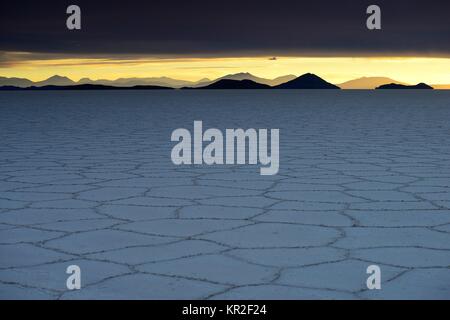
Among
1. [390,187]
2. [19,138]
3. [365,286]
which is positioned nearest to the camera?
[365,286]

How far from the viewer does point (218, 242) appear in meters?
2.69

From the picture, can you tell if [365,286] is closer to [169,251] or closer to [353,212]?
[169,251]

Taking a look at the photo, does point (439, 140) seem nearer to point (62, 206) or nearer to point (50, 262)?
point (62, 206)

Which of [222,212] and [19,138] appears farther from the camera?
[19,138]

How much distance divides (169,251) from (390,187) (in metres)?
1.77

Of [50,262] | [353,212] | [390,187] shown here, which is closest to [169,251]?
[50,262]

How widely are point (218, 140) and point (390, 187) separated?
326 centimetres
